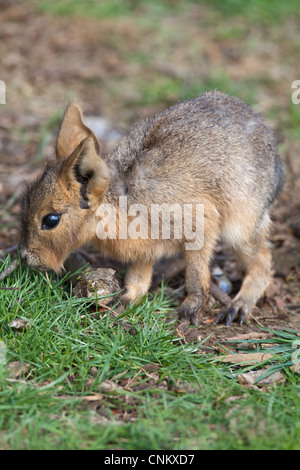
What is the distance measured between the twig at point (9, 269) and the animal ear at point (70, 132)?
3.28ft

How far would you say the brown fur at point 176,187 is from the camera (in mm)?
4730

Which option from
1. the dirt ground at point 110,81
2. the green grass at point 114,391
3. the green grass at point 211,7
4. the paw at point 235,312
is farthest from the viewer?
the green grass at point 211,7

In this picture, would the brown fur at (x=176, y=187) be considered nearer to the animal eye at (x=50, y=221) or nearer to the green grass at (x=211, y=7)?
the animal eye at (x=50, y=221)

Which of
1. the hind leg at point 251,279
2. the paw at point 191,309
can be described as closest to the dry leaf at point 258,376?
the paw at point 191,309

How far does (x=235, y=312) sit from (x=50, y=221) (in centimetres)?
183

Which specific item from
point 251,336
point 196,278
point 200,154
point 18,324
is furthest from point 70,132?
point 251,336

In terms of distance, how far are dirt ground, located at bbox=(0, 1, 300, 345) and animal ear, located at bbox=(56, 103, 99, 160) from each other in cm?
127

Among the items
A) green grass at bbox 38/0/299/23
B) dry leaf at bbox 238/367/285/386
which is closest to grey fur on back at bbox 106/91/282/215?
dry leaf at bbox 238/367/285/386

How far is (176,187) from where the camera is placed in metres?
5.05

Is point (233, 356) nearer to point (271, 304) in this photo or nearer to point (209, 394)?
point (209, 394)

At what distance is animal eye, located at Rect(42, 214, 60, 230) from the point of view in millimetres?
4703

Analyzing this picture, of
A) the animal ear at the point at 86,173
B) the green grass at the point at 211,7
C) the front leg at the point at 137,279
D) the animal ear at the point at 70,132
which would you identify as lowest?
the front leg at the point at 137,279

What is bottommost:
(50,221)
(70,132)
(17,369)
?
(17,369)

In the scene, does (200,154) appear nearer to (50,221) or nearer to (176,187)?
(176,187)
